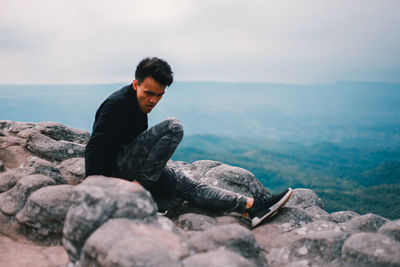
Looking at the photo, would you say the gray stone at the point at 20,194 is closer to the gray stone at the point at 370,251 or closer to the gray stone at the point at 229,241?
the gray stone at the point at 229,241

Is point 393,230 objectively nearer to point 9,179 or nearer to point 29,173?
point 29,173

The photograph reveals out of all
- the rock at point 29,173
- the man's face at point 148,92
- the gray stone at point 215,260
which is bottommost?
the rock at point 29,173

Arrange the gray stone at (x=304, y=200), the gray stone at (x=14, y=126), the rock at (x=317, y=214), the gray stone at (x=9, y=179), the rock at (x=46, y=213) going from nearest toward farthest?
the rock at (x=46, y=213)
the gray stone at (x=9, y=179)
the rock at (x=317, y=214)
the gray stone at (x=304, y=200)
the gray stone at (x=14, y=126)

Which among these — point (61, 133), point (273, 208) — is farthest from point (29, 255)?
point (61, 133)

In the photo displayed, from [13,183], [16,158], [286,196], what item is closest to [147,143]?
[286,196]

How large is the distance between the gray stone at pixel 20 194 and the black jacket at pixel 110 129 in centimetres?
147

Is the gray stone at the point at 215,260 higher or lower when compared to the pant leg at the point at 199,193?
higher

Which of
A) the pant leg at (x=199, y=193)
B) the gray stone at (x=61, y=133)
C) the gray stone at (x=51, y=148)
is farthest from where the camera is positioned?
the gray stone at (x=61, y=133)

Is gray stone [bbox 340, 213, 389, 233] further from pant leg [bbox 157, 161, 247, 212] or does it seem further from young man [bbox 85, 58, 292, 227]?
pant leg [bbox 157, 161, 247, 212]

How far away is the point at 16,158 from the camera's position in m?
9.80

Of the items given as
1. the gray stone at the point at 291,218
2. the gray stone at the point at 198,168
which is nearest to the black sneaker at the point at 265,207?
the gray stone at the point at 291,218

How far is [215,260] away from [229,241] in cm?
86

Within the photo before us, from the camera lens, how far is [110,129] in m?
5.99

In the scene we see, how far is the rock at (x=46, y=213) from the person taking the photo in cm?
566
